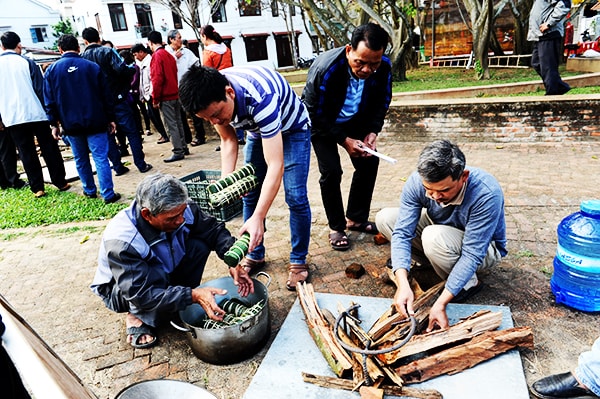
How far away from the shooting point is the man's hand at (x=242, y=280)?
2.79 m

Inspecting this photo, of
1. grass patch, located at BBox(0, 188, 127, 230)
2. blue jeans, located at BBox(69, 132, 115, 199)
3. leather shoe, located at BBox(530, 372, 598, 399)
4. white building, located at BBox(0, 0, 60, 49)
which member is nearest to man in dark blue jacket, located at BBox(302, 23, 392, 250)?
leather shoe, located at BBox(530, 372, 598, 399)

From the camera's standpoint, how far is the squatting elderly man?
2506 millimetres

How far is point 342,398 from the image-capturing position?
2.35m

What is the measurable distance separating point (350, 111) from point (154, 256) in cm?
222

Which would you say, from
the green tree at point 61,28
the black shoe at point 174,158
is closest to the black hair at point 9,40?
the black shoe at point 174,158

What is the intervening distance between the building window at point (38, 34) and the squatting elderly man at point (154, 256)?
44800 millimetres

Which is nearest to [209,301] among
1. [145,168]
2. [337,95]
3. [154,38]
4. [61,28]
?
[337,95]

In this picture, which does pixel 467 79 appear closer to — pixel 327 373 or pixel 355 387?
pixel 327 373

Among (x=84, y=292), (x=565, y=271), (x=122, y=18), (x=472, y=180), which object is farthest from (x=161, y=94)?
(x=122, y=18)

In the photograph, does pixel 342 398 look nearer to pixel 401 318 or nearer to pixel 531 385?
pixel 401 318

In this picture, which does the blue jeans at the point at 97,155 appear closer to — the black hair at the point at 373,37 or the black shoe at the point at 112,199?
the black shoe at the point at 112,199

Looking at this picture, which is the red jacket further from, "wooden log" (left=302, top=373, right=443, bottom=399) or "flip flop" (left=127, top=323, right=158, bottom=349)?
"wooden log" (left=302, top=373, right=443, bottom=399)

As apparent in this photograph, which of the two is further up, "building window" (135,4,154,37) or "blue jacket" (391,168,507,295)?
"building window" (135,4,154,37)

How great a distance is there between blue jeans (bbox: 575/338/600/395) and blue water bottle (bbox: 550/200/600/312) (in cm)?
76
